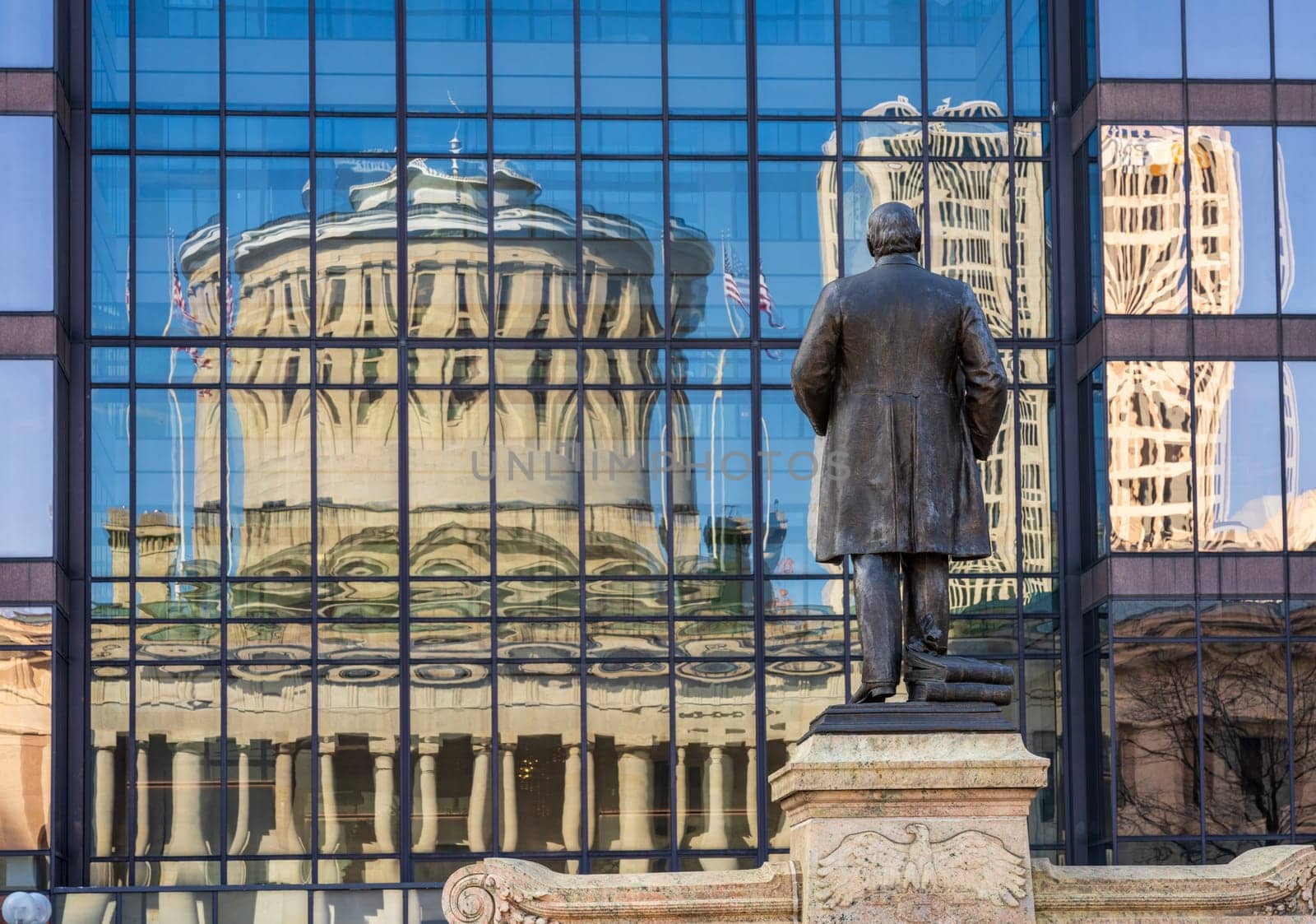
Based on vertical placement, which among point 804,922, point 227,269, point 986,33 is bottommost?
point 804,922

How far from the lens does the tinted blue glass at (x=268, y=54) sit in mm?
35844

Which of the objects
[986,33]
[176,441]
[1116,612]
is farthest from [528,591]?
[986,33]

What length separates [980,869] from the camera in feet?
41.0

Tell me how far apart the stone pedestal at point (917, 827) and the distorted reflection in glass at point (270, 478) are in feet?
76.6

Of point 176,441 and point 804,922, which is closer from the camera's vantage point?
point 804,922

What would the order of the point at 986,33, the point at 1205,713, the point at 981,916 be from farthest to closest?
the point at 986,33 → the point at 1205,713 → the point at 981,916

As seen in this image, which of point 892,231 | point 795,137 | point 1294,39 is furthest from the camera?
point 795,137

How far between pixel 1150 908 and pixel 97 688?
24.6 meters

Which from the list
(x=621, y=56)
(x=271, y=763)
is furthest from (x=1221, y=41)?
(x=271, y=763)

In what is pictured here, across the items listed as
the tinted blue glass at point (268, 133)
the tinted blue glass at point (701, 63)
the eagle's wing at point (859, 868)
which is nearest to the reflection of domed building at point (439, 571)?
the tinted blue glass at point (268, 133)

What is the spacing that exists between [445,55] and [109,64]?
17.0ft

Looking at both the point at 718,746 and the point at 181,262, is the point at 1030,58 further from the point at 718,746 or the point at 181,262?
the point at 181,262

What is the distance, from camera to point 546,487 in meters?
35.5

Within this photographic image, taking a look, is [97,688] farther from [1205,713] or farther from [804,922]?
[804,922]
